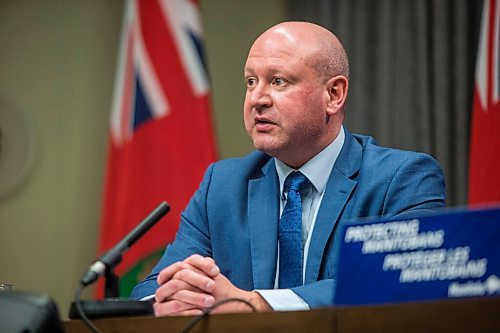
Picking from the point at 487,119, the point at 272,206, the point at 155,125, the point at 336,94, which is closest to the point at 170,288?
the point at 272,206

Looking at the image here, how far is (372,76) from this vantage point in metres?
4.43

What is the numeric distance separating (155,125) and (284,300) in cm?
239

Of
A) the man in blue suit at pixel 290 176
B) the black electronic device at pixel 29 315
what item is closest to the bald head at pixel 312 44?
the man in blue suit at pixel 290 176

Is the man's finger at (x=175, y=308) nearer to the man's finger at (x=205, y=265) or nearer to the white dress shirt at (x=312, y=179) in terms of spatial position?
the man's finger at (x=205, y=265)

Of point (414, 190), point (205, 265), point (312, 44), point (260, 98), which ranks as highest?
point (312, 44)

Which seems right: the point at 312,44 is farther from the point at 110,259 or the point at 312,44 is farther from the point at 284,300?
the point at 110,259

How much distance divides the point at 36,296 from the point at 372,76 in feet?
10.2

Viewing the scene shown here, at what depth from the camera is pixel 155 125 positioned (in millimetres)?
4355

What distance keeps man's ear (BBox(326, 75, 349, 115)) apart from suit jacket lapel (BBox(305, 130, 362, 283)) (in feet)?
0.44

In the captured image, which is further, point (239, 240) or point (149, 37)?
point (149, 37)

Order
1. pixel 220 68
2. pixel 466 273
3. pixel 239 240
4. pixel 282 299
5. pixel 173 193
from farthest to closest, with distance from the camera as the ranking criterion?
1. pixel 220 68
2. pixel 173 193
3. pixel 239 240
4. pixel 282 299
5. pixel 466 273

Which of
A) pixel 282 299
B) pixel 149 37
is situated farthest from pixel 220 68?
pixel 282 299

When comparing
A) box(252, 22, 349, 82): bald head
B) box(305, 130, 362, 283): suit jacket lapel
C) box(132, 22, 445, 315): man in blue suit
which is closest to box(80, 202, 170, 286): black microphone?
box(132, 22, 445, 315): man in blue suit

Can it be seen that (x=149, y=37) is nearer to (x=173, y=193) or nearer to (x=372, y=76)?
(x=173, y=193)
